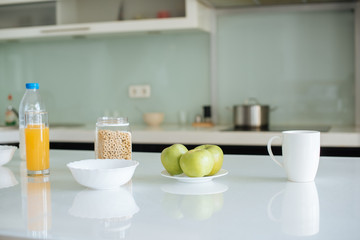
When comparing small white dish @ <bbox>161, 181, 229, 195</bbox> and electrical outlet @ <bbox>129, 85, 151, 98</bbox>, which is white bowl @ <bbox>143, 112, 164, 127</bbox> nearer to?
electrical outlet @ <bbox>129, 85, 151, 98</bbox>

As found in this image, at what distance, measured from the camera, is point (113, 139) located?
4.24 ft

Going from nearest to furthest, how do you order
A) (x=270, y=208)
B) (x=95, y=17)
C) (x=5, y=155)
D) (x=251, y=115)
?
(x=270, y=208), (x=5, y=155), (x=251, y=115), (x=95, y=17)

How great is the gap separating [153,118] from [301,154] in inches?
86.0

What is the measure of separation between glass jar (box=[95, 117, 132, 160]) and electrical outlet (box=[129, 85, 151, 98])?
2.14 meters

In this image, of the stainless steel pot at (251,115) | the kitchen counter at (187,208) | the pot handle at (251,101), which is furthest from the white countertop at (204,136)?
the kitchen counter at (187,208)

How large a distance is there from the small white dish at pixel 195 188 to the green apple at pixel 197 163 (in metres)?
0.03

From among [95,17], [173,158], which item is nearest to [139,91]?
[95,17]

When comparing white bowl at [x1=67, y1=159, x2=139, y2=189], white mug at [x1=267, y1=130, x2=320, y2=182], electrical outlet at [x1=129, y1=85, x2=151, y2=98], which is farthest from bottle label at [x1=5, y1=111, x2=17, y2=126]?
white mug at [x1=267, y1=130, x2=320, y2=182]

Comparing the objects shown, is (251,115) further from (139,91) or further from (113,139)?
(113,139)

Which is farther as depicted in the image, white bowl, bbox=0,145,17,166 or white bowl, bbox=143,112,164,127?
white bowl, bbox=143,112,164,127

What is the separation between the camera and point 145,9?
3.08m

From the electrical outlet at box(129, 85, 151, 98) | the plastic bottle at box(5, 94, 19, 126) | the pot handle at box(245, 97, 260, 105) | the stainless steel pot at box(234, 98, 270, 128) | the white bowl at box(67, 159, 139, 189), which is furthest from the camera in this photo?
the plastic bottle at box(5, 94, 19, 126)

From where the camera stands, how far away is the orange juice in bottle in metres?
1.27

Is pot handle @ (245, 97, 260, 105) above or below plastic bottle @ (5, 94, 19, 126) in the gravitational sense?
above
